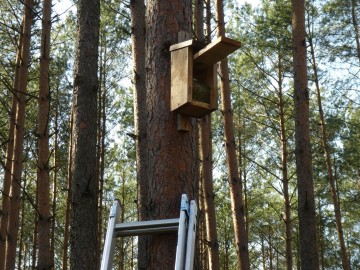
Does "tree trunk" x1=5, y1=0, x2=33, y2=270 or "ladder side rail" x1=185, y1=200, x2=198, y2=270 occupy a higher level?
"tree trunk" x1=5, y1=0, x2=33, y2=270

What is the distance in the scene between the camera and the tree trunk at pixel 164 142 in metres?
2.78

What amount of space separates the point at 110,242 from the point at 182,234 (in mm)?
440

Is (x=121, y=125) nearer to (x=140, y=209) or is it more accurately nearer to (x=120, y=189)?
(x=120, y=189)

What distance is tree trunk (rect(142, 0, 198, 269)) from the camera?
278 cm

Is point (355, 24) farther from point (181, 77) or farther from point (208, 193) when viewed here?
point (181, 77)

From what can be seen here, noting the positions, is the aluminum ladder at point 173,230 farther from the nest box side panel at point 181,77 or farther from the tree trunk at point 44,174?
the tree trunk at point 44,174

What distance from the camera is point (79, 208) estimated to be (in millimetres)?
4938

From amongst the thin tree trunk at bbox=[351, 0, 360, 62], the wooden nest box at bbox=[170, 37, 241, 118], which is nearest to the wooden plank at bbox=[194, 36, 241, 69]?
the wooden nest box at bbox=[170, 37, 241, 118]

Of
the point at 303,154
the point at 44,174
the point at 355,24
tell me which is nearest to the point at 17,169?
the point at 44,174

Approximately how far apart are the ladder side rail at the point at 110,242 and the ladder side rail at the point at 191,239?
1.47 feet

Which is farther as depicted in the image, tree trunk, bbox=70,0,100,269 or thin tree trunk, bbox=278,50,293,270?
thin tree trunk, bbox=278,50,293,270

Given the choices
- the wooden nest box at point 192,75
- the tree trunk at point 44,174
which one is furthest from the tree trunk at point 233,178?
the wooden nest box at point 192,75

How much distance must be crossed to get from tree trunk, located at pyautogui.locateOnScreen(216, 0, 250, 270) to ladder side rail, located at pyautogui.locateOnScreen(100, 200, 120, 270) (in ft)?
19.5

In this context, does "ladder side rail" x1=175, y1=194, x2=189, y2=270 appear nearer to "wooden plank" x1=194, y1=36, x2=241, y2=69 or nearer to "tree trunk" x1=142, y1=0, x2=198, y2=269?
"tree trunk" x1=142, y1=0, x2=198, y2=269
